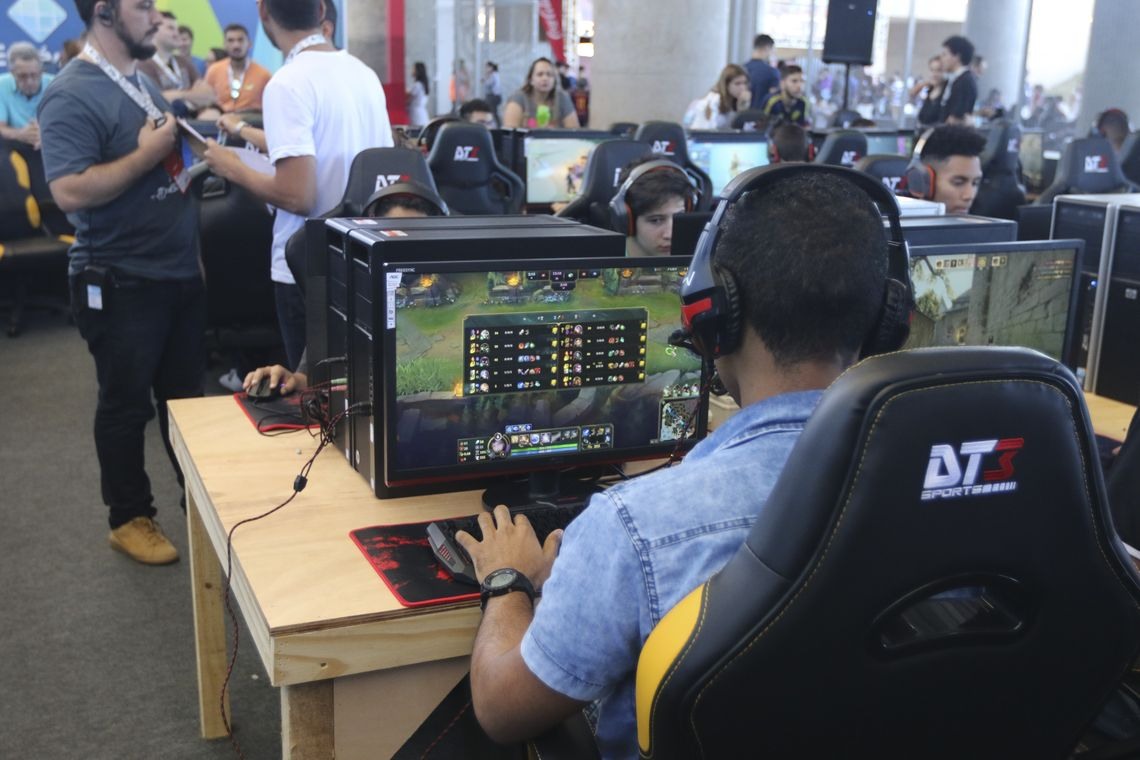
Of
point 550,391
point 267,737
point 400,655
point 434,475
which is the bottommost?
point 267,737

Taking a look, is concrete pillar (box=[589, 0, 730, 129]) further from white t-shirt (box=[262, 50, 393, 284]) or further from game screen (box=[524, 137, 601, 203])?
white t-shirt (box=[262, 50, 393, 284])

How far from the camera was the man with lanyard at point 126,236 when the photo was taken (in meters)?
2.91

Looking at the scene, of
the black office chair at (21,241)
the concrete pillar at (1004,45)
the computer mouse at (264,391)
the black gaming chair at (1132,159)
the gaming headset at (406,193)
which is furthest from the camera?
the concrete pillar at (1004,45)

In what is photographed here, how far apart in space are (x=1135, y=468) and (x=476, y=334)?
1.00m

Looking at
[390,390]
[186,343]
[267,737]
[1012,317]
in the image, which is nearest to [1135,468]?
[1012,317]

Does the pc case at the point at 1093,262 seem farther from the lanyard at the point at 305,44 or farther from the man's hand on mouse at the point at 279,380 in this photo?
the lanyard at the point at 305,44

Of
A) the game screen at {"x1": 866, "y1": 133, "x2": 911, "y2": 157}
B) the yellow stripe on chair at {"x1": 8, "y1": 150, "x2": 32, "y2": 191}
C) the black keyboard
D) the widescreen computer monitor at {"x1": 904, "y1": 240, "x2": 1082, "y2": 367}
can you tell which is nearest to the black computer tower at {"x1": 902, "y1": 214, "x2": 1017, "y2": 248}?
the widescreen computer monitor at {"x1": 904, "y1": 240, "x2": 1082, "y2": 367}

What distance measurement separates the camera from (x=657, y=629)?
1029 millimetres

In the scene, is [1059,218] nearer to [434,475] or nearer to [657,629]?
[434,475]

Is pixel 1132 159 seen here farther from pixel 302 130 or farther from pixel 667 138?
pixel 302 130

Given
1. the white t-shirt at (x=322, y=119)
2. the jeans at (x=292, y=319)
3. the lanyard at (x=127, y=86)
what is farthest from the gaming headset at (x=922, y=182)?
the lanyard at (x=127, y=86)

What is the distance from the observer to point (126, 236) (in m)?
3.05

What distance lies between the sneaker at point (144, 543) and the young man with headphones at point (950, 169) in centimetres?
272

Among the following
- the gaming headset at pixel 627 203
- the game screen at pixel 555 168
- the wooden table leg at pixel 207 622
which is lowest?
the wooden table leg at pixel 207 622
